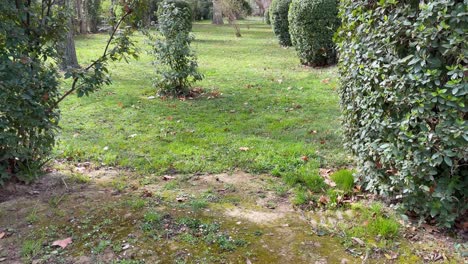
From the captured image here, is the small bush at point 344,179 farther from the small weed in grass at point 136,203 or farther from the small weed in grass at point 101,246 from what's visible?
the small weed in grass at point 101,246

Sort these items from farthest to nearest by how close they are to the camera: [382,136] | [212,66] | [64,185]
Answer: [212,66], [64,185], [382,136]

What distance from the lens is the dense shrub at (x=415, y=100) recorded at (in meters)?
2.50

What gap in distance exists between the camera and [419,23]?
8.51ft

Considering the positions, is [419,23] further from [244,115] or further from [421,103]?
[244,115]

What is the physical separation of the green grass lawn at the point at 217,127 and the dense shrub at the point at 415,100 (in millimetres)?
1053

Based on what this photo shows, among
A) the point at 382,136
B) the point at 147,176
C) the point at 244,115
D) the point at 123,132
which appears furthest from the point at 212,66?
the point at 382,136

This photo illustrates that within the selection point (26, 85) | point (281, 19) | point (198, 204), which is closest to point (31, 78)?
point (26, 85)

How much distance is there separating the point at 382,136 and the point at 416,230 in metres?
0.74

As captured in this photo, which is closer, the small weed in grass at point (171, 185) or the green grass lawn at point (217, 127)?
the small weed in grass at point (171, 185)

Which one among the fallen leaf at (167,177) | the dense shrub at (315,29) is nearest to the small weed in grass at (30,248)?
the fallen leaf at (167,177)

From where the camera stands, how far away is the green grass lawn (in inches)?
173

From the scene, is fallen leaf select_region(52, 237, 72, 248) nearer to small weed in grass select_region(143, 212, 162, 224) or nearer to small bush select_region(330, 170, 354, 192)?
small weed in grass select_region(143, 212, 162, 224)

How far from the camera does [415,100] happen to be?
2678mm

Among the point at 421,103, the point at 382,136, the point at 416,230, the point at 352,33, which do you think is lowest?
the point at 416,230
